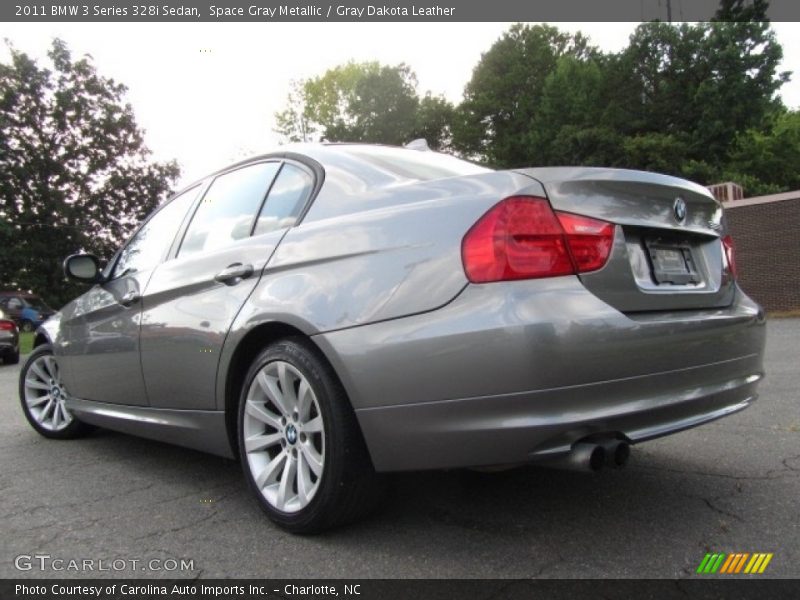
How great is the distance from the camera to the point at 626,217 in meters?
2.26

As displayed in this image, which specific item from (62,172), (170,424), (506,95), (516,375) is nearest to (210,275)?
(170,424)

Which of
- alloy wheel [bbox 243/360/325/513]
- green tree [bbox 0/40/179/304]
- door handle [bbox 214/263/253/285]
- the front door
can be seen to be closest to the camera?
alloy wheel [bbox 243/360/325/513]

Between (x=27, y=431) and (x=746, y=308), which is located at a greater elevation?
(x=746, y=308)

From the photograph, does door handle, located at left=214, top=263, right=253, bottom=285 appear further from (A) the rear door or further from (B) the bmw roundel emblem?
(B) the bmw roundel emblem

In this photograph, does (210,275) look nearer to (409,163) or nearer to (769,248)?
(409,163)

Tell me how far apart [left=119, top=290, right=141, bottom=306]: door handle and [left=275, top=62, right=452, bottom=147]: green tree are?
47283 millimetres

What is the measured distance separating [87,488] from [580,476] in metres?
2.45

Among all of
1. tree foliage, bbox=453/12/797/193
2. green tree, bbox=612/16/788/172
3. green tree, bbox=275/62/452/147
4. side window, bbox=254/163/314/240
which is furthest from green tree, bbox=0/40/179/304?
side window, bbox=254/163/314/240

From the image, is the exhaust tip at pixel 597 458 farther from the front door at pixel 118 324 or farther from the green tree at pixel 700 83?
the green tree at pixel 700 83

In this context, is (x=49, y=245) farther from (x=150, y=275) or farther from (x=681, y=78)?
(x=681, y=78)

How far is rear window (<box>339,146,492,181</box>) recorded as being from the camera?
275 cm

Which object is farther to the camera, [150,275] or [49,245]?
[49,245]

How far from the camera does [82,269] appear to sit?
3.94 m

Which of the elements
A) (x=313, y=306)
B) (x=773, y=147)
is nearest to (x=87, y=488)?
(x=313, y=306)
